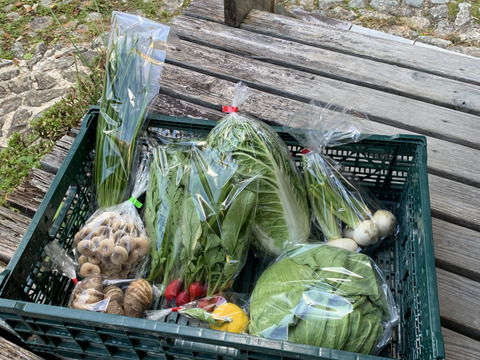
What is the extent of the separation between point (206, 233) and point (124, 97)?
723 millimetres

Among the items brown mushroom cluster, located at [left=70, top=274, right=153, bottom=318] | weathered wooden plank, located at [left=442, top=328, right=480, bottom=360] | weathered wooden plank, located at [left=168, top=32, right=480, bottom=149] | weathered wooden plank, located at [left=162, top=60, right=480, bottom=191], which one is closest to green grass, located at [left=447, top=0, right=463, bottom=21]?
weathered wooden plank, located at [left=168, top=32, right=480, bottom=149]

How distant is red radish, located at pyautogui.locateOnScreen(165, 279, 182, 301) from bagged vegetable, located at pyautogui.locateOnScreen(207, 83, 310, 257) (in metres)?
0.34

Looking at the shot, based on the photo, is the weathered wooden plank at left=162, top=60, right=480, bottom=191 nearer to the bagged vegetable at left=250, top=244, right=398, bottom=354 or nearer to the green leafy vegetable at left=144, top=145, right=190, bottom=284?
the green leafy vegetable at left=144, top=145, right=190, bottom=284

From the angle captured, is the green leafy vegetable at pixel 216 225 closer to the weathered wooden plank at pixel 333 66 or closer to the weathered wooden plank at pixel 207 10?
the weathered wooden plank at pixel 333 66

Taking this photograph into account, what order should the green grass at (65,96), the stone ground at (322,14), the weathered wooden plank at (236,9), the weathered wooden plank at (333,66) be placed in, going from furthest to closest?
the stone ground at (322,14)
the green grass at (65,96)
the weathered wooden plank at (236,9)
the weathered wooden plank at (333,66)

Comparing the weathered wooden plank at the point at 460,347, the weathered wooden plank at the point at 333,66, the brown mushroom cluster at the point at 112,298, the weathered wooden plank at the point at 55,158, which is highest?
the weathered wooden plank at the point at 333,66

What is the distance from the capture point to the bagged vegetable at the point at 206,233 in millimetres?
1610

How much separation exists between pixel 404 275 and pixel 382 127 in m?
0.88

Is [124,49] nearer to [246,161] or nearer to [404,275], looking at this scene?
[246,161]

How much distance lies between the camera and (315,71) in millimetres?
2586

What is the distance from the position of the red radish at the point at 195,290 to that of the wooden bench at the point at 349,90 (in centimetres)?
93

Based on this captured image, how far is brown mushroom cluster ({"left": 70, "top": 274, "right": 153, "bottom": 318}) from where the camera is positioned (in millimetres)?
1530

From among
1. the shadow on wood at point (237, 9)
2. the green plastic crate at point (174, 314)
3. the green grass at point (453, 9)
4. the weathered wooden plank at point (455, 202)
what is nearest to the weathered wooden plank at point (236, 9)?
the shadow on wood at point (237, 9)

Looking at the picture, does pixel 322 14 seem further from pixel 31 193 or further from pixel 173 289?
pixel 173 289
